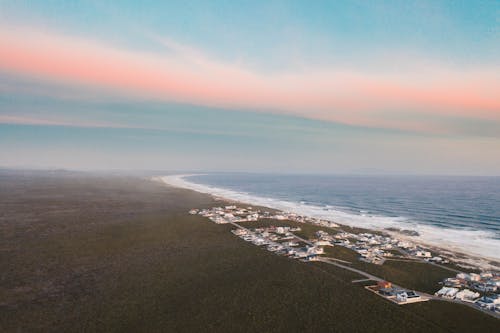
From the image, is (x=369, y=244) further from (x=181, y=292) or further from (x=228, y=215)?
(x=228, y=215)

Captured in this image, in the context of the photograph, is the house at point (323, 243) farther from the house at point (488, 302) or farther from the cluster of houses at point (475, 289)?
the house at point (488, 302)

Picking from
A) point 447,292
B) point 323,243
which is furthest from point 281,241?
point 447,292

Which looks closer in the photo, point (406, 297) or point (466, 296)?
point (406, 297)

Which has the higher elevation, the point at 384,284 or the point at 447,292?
the point at 447,292

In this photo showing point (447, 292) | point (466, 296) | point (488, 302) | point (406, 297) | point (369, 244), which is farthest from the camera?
point (369, 244)

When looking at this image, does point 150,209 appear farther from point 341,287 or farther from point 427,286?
point 427,286

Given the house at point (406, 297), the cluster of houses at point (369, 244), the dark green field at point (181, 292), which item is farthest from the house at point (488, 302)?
the cluster of houses at point (369, 244)

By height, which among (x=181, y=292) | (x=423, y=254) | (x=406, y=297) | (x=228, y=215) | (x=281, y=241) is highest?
(x=228, y=215)

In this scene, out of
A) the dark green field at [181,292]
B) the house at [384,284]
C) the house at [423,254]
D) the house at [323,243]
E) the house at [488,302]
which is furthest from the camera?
the house at [323,243]
